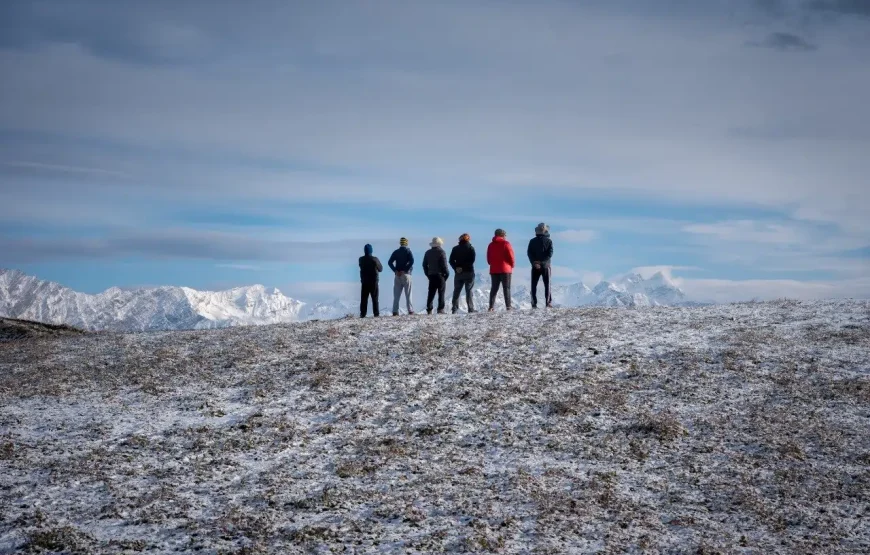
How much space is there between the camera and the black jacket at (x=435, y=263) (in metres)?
27.6

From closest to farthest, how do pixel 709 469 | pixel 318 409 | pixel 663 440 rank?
1. pixel 709 469
2. pixel 663 440
3. pixel 318 409

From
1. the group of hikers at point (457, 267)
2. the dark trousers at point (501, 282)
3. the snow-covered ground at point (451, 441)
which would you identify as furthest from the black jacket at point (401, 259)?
the snow-covered ground at point (451, 441)

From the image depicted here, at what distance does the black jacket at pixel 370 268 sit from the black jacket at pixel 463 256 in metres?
2.88

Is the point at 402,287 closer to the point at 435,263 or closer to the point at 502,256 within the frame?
the point at 435,263

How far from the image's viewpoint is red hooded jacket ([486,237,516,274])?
27000 millimetres

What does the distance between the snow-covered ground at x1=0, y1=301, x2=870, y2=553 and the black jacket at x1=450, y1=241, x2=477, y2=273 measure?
6646 millimetres

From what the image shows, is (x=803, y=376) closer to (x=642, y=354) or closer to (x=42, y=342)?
(x=642, y=354)

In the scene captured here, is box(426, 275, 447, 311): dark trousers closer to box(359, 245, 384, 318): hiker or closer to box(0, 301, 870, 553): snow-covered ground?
box(359, 245, 384, 318): hiker

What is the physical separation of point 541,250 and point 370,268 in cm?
655

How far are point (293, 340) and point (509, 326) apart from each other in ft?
20.4

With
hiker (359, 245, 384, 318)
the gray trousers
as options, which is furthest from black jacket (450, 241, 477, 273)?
hiker (359, 245, 384, 318)

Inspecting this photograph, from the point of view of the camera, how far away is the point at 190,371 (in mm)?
17906

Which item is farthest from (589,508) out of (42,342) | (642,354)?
(42,342)

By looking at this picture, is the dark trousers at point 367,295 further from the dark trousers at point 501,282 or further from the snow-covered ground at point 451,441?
the snow-covered ground at point 451,441
